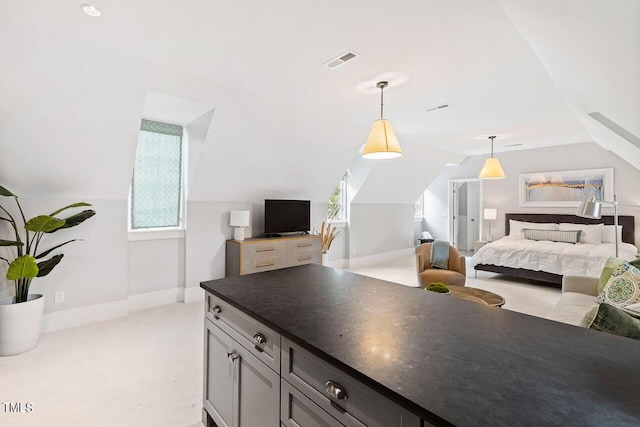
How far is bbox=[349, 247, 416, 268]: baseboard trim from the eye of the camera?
6.77m

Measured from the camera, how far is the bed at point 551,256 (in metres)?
4.60

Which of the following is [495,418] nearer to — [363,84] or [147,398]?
[147,398]

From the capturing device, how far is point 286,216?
17.1ft

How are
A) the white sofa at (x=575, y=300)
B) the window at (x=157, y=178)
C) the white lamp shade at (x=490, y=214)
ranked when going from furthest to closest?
1. the white lamp shade at (x=490, y=214)
2. the window at (x=157, y=178)
3. the white sofa at (x=575, y=300)

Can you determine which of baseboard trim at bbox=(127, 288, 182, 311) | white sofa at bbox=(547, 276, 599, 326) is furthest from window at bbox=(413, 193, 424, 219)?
baseboard trim at bbox=(127, 288, 182, 311)

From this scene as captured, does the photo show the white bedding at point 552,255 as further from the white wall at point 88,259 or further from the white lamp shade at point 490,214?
the white wall at point 88,259

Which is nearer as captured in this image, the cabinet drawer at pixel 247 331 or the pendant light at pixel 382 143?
the cabinet drawer at pixel 247 331

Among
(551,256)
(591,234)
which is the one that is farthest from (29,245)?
(591,234)

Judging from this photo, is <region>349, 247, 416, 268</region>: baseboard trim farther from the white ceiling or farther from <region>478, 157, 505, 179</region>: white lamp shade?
the white ceiling

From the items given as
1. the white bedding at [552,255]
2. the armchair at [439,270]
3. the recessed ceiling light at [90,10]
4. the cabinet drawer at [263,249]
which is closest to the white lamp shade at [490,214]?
the white bedding at [552,255]

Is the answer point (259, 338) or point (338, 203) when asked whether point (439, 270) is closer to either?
point (338, 203)

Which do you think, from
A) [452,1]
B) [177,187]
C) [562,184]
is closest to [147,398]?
[177,187]

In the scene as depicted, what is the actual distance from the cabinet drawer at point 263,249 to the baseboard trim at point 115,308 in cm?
88

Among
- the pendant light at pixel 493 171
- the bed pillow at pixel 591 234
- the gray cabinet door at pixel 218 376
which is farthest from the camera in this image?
the bed pillow at pixel 591 234
